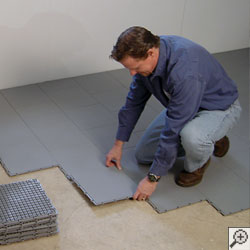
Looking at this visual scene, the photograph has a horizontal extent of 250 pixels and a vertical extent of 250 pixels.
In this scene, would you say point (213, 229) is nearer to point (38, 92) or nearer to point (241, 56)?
point (38, 92)

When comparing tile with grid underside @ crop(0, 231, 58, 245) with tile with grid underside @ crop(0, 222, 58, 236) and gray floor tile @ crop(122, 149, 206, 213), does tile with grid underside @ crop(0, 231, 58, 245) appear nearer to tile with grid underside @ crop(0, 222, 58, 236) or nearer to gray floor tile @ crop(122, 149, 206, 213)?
tile with grid underside @ crop(0, 222, 58, 236)

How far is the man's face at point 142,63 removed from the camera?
2562 mm

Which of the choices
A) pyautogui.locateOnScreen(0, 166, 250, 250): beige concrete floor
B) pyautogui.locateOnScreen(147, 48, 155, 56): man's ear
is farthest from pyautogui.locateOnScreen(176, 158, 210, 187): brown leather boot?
pyautogui.locateOnScreen(147, 48, 155, 56): man's ear

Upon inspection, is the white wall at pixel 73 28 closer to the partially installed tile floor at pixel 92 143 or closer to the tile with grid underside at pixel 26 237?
the partially installed tile floor at pixel 92 143

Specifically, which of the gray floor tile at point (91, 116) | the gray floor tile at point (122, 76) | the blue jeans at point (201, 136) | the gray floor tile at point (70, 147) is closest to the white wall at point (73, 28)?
the gray floor tile at point (122, 76)

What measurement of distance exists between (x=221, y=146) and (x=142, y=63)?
3.03 ft

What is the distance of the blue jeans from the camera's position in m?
2.81

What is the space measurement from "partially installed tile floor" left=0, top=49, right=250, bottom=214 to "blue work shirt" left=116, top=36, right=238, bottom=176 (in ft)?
0.97

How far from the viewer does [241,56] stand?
495cm

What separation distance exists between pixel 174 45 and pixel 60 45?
1.53 metres

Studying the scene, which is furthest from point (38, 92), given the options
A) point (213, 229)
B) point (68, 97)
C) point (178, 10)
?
point (213, 229)

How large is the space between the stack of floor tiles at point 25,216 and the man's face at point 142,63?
0.75m

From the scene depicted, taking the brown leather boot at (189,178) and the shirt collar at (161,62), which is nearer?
the shirt collar at (161,62)

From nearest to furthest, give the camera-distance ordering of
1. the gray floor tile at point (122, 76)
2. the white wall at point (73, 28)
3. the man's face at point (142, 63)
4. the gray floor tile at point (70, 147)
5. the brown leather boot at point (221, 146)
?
the man's face at point (142, 63)
the gray floor tile at point (70, 147)
the brown leather boot at point (221, 146)
the white wall at point (73, 28)
the gray floor tile at point (122, 76)
